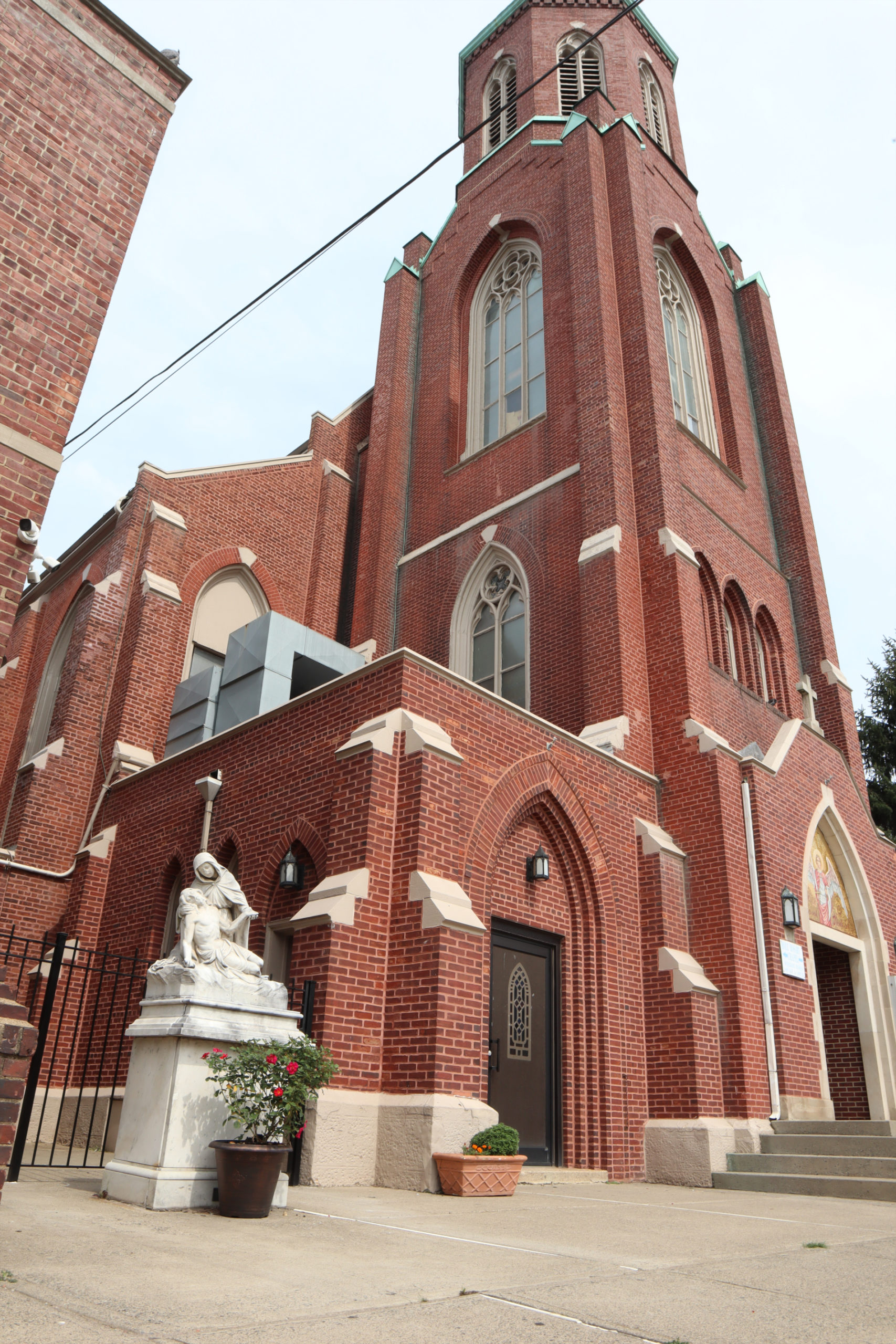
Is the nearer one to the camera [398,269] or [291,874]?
[291,874]

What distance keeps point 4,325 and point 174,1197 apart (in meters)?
5.97

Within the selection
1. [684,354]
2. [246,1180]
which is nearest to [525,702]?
[684,354]

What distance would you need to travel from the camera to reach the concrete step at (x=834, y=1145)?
10.3 m

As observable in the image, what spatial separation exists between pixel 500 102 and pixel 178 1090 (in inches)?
987

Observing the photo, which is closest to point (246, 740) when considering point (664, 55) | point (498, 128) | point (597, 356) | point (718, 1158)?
point (718, 1158)

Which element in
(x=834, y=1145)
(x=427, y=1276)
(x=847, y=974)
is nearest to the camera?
(x=427, y=1276)

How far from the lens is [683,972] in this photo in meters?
11.6

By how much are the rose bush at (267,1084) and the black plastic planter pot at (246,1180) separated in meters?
0.21

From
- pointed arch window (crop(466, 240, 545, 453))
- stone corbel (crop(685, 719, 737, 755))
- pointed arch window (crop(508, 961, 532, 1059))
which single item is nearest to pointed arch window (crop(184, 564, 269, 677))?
pointed arch window (crop(466, 240, 545, 453))

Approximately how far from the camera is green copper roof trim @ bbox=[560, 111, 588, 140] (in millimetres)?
19188

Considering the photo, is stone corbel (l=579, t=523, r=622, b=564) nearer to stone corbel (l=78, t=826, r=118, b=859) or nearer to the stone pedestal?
stone corbel (l=78, t=826, r=118, b=859)

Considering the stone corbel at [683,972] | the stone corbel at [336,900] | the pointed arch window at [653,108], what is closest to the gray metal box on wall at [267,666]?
the stone corbel at [336,900]

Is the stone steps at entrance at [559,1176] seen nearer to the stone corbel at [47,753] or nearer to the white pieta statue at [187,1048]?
the white pieta statue at [187,1048]

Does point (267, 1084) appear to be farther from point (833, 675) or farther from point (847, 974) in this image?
point (833, 675)
